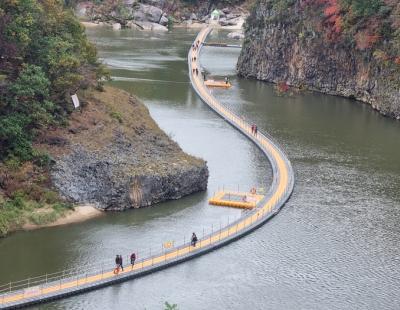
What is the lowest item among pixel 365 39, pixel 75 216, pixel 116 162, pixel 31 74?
pixel 75 216

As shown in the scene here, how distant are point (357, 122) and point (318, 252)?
213 ft

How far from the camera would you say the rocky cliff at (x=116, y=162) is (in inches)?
3172

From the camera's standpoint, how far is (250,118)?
133875mm

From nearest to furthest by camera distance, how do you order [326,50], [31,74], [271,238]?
[271,238] → [31,74] → [326,50]

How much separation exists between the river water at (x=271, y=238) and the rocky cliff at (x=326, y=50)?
79.0 ft

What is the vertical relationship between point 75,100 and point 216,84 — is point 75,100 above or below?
above

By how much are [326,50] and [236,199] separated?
84.5m

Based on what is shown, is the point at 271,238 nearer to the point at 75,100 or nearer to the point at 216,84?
→ the point at 75,100

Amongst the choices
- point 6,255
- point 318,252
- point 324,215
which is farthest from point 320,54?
point 6,255

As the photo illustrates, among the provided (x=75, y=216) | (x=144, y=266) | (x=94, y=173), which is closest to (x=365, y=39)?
(x=94, y=173)

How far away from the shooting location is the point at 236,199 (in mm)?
88625

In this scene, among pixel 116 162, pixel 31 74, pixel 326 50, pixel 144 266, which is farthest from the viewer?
pixel 326 50

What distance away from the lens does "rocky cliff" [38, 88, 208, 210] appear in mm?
80562

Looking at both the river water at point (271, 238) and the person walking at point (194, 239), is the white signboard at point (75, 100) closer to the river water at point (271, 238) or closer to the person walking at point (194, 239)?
the river water at point (271, 238)
